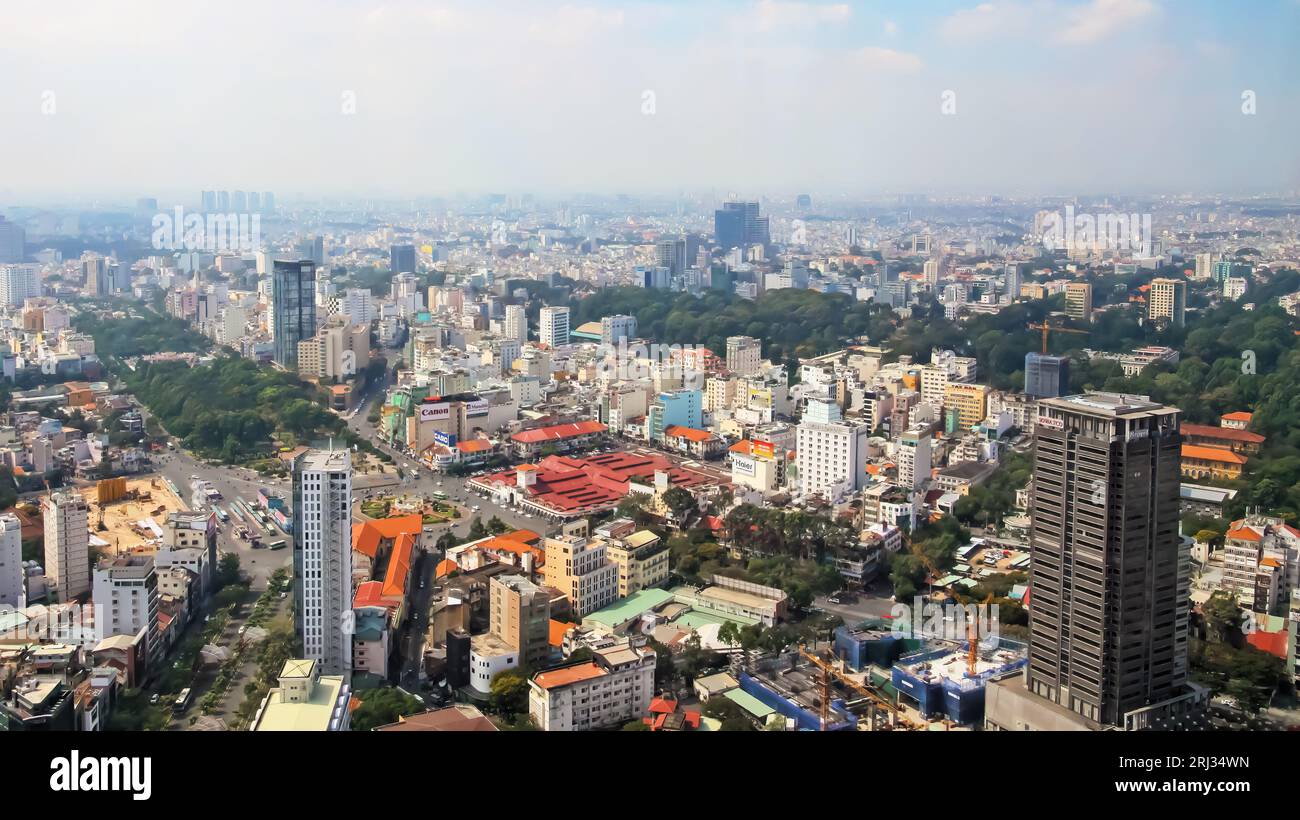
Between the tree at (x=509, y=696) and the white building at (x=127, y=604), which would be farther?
the white building at (x=127, y=604)

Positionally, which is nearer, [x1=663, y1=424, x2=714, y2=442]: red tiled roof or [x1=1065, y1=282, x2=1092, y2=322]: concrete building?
[x1=663, y1=424, x2=714, y2=442]: red tiled roof

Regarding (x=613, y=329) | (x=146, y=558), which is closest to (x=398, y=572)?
(x=146, y=558)

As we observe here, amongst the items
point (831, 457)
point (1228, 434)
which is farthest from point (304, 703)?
point (1228, 434)

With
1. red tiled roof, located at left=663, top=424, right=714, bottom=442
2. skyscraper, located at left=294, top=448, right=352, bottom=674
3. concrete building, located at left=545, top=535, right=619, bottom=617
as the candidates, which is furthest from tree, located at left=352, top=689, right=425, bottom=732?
red tiled roof, located at left=663, top=424, right=714, bottom=442

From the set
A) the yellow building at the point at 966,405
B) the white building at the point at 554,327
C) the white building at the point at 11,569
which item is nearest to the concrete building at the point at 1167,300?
the yellow building at the point at 966,405

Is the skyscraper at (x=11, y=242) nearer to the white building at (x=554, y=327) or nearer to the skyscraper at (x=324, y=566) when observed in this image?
the white building at (x=554, y=327)

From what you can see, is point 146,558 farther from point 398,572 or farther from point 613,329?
point 613,329

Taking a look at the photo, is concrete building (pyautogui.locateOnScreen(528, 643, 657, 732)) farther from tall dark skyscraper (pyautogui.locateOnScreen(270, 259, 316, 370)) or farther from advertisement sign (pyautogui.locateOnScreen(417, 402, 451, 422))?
tall dark skyscraper (pyautogui.locateOnScreen(270, 259, 316, 370))
